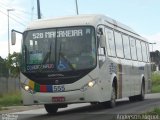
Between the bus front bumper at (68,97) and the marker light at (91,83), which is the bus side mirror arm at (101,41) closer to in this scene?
the marker light at (91,83)

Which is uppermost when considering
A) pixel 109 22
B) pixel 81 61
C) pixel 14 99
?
pixel 109 22

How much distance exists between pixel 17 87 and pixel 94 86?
3430 cm

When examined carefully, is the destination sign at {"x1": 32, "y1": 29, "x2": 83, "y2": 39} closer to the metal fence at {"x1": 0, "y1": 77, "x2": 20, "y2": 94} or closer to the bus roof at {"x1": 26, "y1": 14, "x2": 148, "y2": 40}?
the bus roof at {"x1": 26, "y1": 14, "x2": 148, "y2": 40}

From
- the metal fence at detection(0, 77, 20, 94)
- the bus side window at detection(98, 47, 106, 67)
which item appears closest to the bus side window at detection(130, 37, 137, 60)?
the bus side window at detection(98, 47, 106, 67)

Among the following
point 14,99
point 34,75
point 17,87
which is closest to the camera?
point 34,75

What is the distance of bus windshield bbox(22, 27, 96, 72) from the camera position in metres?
19.2

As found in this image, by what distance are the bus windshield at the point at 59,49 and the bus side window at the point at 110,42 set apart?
1913 mm

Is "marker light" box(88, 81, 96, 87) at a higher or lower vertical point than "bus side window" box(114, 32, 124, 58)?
lower

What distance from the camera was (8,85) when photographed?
50.7m

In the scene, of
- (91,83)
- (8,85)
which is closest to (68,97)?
(91,83)

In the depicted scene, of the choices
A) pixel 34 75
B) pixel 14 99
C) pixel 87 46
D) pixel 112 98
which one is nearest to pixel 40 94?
pixel 34 75

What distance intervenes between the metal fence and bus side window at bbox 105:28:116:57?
1061 inches

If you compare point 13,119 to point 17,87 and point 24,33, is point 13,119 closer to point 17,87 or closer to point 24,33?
point 24,33

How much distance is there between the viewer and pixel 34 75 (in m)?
19.5
